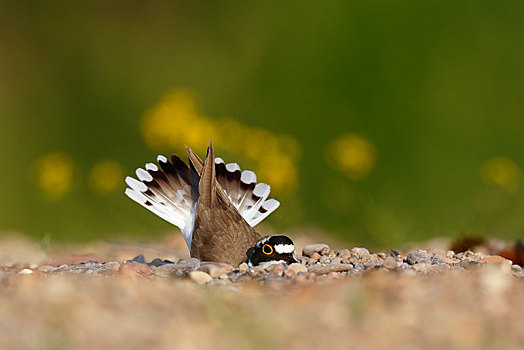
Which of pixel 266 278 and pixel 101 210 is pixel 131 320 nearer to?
pixel 266 278

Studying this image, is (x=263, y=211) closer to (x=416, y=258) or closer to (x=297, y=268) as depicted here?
(x=416, y=258)

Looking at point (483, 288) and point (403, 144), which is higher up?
point (403, 144)

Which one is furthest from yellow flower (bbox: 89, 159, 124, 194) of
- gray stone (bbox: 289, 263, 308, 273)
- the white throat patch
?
gray stone (bbox: 289, 263, 308, 273)

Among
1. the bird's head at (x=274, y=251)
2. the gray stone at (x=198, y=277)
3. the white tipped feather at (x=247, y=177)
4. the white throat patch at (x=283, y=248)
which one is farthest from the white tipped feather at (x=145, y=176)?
the gray stone at (x=198, y=277)

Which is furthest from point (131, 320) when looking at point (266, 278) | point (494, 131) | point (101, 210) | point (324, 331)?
point (494, 131)

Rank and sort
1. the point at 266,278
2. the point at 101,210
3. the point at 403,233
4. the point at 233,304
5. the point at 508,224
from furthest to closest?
the point at 101,210 → the point at 508,224 → the point at 403,233 → the point at 266,278 → the point at 233,304

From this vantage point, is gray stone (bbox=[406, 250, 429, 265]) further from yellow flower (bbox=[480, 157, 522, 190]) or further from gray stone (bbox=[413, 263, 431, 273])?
yellow flower (bbox=[480, 157, 522, 190])

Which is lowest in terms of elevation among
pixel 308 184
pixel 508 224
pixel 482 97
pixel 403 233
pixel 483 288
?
pixel 483 288

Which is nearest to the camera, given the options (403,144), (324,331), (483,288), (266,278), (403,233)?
(324,331)
